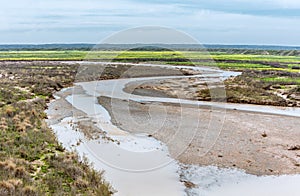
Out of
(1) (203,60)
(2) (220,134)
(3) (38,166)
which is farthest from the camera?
(1) (203,60)

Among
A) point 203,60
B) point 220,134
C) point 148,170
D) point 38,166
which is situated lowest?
point 220,134

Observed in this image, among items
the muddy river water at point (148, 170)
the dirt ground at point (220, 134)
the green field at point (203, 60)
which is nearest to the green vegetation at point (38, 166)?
the muddy river water at point (148, 170)

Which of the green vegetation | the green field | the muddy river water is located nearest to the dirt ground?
the muddy river water

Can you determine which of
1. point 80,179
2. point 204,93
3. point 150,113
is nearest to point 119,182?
point 80,179

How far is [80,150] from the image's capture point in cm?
1689

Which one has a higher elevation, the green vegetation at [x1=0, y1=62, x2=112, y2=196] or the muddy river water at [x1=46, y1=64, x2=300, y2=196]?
the green vegetation at [x1=0, y1=62, x2=112, y2=196]

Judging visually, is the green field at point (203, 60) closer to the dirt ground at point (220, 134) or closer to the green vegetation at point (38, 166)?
the dirt ground at point (220, 134)

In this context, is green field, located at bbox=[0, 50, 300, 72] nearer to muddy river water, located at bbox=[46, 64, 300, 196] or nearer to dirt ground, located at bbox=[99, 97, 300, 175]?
dirt ground, located at bbox=[99, 97, 300, 175]

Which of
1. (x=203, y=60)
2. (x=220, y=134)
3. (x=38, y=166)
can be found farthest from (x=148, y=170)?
(x=203, y=60)

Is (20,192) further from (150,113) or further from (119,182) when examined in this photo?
(150,113)

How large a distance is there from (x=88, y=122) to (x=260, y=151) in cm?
1172

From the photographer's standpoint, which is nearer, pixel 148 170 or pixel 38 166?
pixel 38 166

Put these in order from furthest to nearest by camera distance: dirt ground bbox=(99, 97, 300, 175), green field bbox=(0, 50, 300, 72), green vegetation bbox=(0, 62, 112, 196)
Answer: green field bbox=(0, 50, 300, 72), dirt ground bbox=(99, 97, 300, 175), green vegetation bbox=(0, 62, 112, 196)

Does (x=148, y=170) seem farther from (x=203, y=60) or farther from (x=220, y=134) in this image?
(x=203, y=60)
